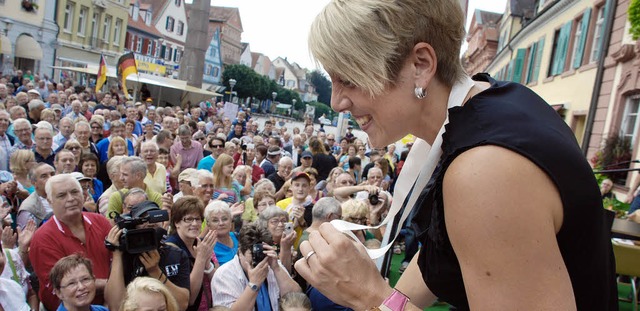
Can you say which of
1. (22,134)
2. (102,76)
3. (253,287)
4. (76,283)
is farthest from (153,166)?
(102,76)

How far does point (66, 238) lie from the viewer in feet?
12.4

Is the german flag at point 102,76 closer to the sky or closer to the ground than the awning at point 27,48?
closer to the ground

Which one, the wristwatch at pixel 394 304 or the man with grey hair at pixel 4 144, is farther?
the man with grey hair at pixel 4 144

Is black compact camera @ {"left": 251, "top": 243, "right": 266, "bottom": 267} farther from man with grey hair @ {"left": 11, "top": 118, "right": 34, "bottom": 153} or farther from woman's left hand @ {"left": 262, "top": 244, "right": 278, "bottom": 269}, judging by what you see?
man with grey hair @ {"left": 11, "top": 118, "right": 34, "bottom": 153}

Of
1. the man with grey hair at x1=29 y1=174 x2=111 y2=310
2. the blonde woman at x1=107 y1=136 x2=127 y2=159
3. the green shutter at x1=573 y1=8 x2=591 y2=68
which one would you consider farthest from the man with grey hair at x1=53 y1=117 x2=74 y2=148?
the green shutter at x1=573 y1=8 x2=591 y2=68

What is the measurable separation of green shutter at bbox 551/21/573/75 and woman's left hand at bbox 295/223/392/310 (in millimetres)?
17397

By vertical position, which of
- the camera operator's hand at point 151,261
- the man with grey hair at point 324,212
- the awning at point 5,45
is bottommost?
the camera operator's hand at point 151,261

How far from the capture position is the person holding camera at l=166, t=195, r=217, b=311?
3992 mm

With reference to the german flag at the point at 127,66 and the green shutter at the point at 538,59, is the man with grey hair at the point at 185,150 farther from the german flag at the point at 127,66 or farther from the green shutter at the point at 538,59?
the green shutter at the point at 538,59

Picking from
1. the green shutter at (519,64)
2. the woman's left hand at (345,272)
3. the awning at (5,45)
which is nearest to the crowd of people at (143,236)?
the woman's left hand at (345,272)

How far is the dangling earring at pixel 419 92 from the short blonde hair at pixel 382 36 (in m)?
0.06

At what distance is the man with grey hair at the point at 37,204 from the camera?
4535mm

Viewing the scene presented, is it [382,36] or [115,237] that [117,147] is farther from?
[382,36]

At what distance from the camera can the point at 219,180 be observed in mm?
6801
